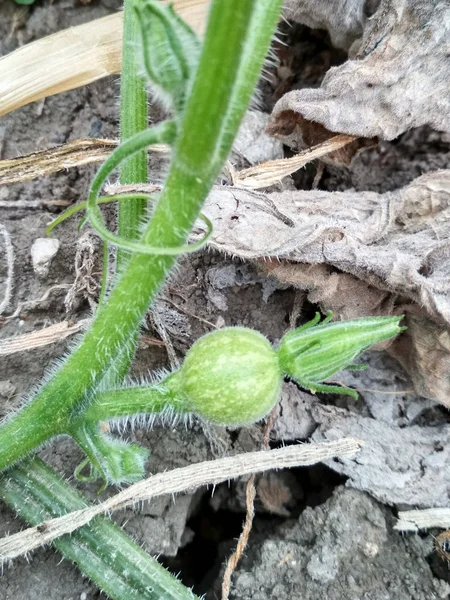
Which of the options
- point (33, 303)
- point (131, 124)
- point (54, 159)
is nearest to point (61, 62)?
point (54, 159)

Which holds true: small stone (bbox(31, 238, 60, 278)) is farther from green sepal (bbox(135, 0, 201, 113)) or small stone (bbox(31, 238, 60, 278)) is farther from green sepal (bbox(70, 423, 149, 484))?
green sepal (bbox(135, 0, 201, 113))

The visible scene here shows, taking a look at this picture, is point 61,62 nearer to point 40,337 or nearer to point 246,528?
point 40,337

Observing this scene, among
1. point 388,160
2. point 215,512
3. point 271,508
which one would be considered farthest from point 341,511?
point 388,160

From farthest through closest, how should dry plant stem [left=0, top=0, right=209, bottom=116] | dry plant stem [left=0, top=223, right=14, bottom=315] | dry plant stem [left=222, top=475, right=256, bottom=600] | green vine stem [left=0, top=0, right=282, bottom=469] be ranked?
dry plant stem [left=0, top=0, right=209, bottom=116] < dry plant stem [left=0, top=223, right=14, bottom=315] < dry plant stem [left=222, top=475, right=256, bottom=600] < green vine stem [left=0, top=0, right=282, bottom=469]

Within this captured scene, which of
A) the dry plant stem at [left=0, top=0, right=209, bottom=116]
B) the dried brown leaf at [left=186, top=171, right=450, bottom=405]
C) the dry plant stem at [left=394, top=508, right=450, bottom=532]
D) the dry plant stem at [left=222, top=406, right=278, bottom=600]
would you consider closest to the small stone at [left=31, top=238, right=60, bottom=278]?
the dry plant stem at [left=0, top=0, right=209, bottom=116]

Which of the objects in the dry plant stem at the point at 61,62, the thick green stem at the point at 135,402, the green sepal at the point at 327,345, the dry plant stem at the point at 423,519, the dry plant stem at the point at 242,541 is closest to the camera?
the green sepal at the point at 327,345

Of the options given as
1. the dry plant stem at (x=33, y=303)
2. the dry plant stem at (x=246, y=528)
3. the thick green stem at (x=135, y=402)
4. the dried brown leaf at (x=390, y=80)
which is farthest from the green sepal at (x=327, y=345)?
the dry plant stem at (x=33, y=303)

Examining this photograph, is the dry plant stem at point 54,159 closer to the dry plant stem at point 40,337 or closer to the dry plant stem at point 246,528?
the dry plant stem at point 40,337
